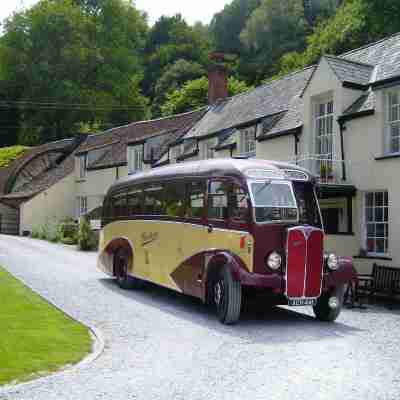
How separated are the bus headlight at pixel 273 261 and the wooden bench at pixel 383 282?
167 inches

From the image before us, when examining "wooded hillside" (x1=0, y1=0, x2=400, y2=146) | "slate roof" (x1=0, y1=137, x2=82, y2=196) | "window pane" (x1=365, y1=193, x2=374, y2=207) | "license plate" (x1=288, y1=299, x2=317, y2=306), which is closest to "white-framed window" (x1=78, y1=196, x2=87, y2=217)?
"slate roof" (x1=0, y1=137, x2=82, y2=196)

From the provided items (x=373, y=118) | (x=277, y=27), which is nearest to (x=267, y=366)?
(x=373, y=118)

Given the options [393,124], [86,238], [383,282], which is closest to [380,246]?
[383,282]

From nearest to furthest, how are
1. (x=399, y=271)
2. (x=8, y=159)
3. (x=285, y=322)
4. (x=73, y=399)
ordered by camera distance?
1. (x=73, y=399)
2. (x=285, y=322)
3. (x=399, y=271)
4. (x=8, y=159)

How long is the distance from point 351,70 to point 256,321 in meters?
9.86

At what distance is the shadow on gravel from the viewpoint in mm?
10633

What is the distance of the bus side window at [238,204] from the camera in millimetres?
11641

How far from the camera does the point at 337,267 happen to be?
12070 mm

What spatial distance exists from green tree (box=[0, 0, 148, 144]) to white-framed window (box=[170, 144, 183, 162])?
31.2m

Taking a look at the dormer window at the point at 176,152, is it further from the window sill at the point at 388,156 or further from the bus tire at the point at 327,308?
the bus tire at the point at 327,308

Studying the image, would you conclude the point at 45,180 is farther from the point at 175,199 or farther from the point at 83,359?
the point at 83,359

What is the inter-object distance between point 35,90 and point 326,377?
57137 millimetres

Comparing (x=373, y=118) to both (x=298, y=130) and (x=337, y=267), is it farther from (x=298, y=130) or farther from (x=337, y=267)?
(x=337, y=267)

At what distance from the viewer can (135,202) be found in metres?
16.3
